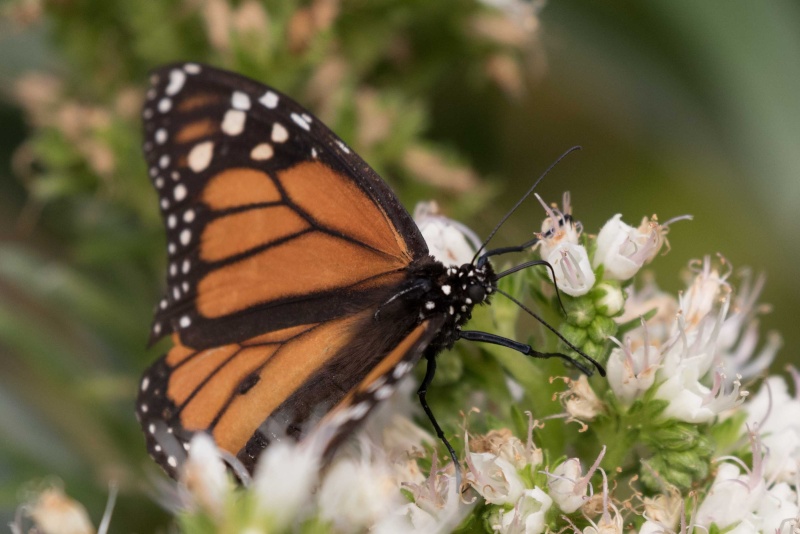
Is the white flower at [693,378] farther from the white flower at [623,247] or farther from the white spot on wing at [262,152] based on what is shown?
the white spot on wing at [262,152]

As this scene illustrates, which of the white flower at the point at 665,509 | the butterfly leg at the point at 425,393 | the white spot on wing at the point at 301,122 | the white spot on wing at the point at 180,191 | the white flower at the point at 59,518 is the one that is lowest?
the white flower at the point at 59,518

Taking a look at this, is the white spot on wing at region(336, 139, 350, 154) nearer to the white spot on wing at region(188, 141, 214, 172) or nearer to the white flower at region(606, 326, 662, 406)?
the white spot on wing at region(188, 141, 214, 172)

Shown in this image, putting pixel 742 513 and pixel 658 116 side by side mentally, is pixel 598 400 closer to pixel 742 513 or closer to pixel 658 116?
pixel 742 513

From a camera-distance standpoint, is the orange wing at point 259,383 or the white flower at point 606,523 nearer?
the white flower at point 606,523

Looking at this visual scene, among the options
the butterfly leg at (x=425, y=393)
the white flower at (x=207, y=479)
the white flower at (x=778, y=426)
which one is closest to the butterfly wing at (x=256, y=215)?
the butterfly leg at (x=425, y=393)

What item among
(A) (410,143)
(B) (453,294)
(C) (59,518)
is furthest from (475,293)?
(A) (410,143)

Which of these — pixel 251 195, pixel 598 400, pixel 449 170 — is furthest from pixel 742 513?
pixel 449 170

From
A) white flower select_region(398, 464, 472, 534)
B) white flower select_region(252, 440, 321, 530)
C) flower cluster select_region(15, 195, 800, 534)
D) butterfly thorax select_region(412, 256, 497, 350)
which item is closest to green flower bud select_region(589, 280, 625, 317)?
flower cluster select_region(15, 195, 800, 534)
